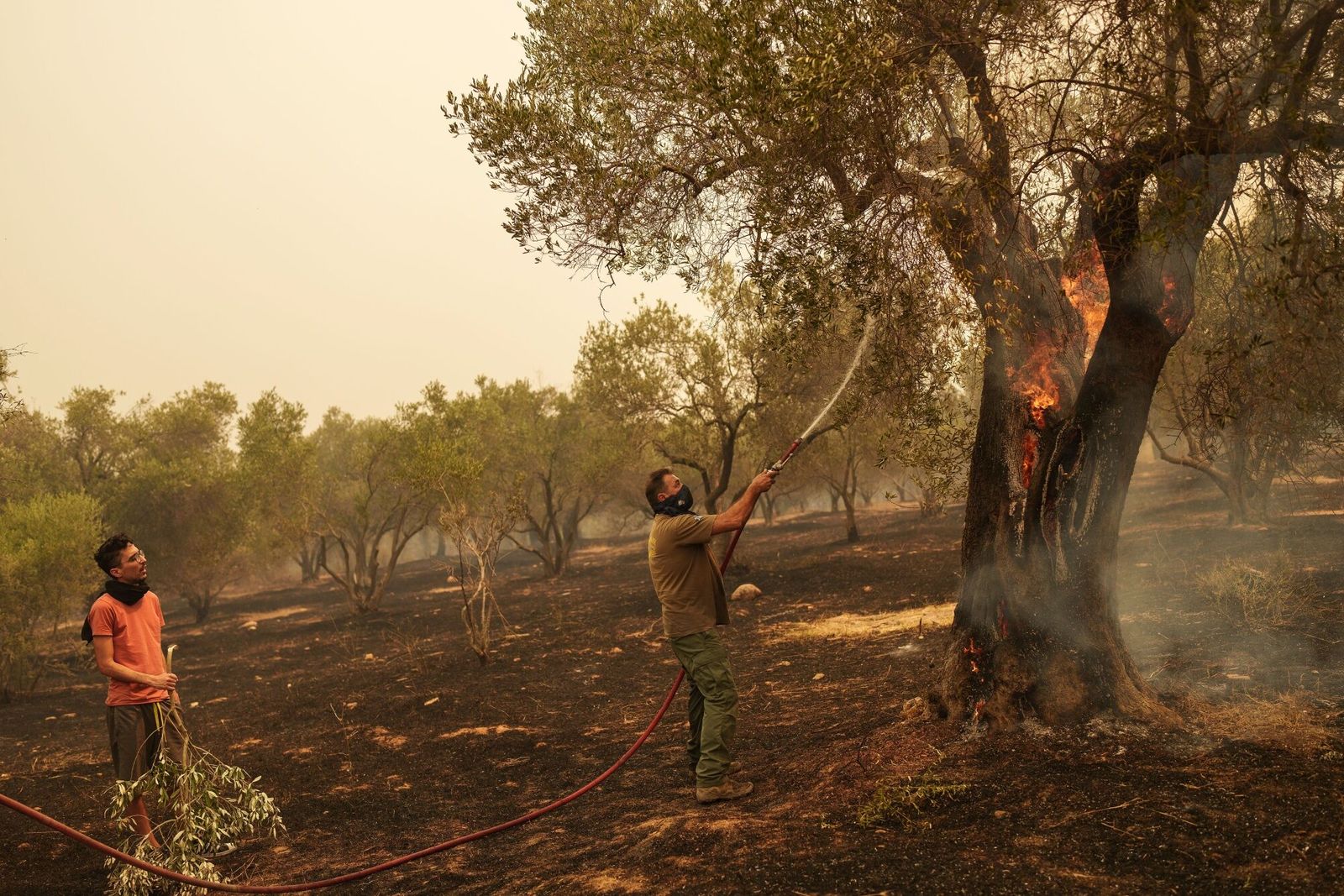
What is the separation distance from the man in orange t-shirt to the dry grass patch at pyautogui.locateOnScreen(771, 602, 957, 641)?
10529 millimetres

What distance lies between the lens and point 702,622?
6598 millimetres

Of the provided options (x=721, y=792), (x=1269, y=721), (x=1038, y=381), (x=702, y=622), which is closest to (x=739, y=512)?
(x=702, y=622)

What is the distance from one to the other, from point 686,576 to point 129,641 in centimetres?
404

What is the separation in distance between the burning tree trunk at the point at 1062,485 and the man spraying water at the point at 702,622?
2.10 metres

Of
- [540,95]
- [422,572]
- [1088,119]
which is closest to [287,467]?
[422,572]

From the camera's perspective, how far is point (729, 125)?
24.6 ft

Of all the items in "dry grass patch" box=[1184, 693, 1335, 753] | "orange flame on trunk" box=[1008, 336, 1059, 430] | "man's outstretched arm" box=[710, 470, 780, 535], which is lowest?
"dry grass patch" box=[1184, 693, 1335, 753]

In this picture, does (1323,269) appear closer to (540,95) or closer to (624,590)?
(540,95)

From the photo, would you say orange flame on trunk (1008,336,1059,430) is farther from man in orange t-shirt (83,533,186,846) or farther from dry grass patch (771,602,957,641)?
dry grass patch (771,602,957,641)

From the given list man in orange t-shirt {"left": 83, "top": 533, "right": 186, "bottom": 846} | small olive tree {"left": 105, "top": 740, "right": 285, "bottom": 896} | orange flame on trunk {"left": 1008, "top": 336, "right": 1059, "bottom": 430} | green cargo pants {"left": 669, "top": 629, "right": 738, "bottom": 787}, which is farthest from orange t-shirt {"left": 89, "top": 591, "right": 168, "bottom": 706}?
orange flame on trunk {"left": 1008, "top": 336, "right": 1059, "bottom": 430}

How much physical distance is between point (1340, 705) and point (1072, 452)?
A: 261cm

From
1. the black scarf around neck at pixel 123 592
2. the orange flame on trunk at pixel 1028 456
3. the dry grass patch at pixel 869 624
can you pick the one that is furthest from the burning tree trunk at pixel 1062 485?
the dry grass patch at pixel 869 624

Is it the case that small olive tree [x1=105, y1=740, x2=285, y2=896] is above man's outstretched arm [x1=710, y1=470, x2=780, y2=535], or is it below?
below

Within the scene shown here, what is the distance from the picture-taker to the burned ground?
4.90 meters
